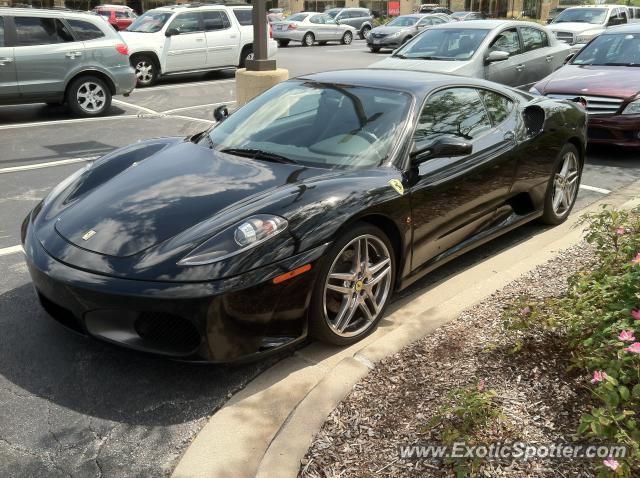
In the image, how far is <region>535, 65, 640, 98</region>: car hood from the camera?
796 cm

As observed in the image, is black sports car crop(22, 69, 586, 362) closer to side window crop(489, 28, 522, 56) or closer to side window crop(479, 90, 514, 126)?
side window crop(479, 90, 514, 126)

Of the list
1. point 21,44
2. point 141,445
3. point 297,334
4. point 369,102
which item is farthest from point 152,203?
point 21,44

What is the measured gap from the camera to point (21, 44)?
980 cm

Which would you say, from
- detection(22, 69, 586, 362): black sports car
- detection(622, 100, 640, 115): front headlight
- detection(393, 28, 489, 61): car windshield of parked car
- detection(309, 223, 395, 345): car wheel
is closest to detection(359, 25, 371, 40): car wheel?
detection(393, 28, 489, 61): car windshield of parked car

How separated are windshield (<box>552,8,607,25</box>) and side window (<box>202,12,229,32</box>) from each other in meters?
11.3

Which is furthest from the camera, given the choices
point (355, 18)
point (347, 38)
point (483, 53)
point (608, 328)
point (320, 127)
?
point (355, 18)

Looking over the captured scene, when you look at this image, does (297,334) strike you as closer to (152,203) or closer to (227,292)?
(227,292)

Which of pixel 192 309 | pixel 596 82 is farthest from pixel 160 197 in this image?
pixel 596 82

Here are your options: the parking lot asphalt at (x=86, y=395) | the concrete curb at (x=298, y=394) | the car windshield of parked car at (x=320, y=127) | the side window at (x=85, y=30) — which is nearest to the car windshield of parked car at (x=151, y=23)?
the side window at (x=85, y=30)

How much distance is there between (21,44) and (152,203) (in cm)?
773

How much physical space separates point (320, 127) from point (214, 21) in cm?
1210

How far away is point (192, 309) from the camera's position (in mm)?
2947

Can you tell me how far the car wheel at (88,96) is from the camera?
406 inches

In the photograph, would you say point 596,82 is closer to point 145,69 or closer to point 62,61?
point 62,61
